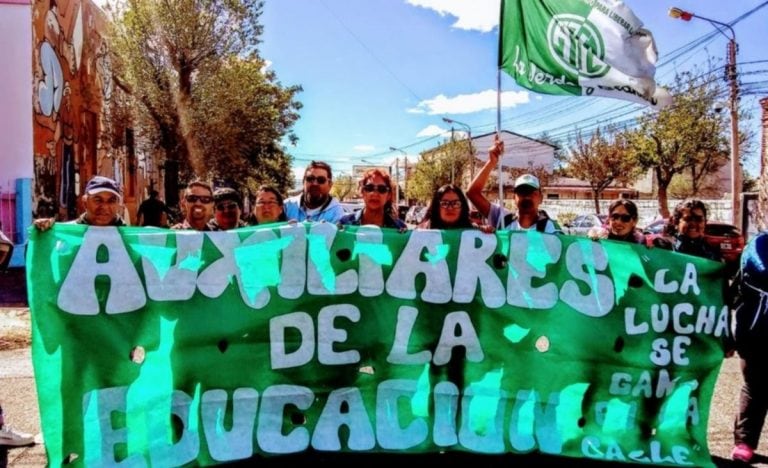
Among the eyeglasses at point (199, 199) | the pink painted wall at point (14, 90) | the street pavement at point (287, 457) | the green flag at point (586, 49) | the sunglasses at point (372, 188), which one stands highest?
the pink painted wall at point (14, 90)

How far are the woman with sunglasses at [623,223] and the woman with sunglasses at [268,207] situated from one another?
91.1 inches

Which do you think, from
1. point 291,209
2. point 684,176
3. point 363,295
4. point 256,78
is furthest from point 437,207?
point 684,176

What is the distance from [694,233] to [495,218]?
1.42 meters

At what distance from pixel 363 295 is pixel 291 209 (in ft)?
5.44

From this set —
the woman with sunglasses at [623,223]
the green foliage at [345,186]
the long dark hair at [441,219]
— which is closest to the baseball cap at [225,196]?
the long dark hair at [441,219]

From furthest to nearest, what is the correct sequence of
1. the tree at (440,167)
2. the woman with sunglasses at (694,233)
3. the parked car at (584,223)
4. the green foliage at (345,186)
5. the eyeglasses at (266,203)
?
1. the green foliage at (345,186)
2. the tree at (440,167)
3. the parked car at (584,223)
4. the eyeglasses at (266,203)
5. the woman with sunglasses at (694,233)

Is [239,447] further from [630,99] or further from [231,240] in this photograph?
[630,99]

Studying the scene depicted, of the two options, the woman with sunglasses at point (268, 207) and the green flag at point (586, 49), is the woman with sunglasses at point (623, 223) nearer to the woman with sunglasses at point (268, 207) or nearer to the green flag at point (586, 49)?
the green flag at point (586, 49)

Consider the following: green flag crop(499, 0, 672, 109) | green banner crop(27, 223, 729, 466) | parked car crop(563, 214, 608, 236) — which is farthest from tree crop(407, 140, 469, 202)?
green banner crop(27, 223, 729, 466)

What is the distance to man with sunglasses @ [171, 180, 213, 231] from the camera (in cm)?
420

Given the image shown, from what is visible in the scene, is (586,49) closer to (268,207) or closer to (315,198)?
(315,198)

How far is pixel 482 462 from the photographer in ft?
11.7

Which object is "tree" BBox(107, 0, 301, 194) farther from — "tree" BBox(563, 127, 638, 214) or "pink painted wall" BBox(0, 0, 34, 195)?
"tree" BBox(563, 127, 638, 214)

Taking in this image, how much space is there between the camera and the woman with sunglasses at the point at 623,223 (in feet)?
13.6
